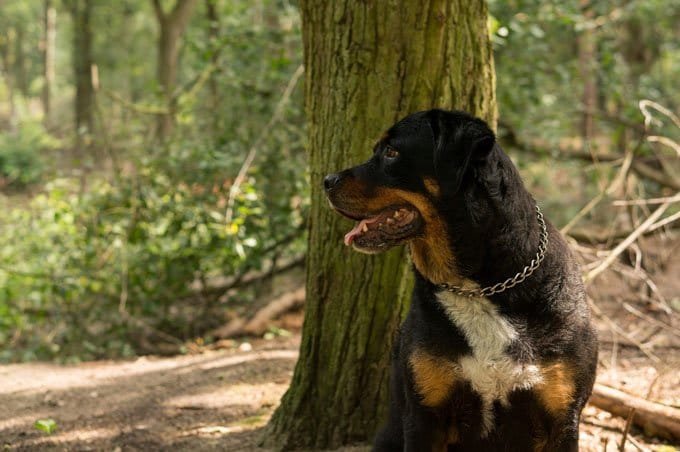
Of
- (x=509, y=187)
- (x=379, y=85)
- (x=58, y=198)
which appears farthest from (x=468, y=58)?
(x=58, y=198)

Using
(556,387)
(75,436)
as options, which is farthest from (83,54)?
(556,387)

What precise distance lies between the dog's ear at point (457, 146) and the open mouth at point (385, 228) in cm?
24

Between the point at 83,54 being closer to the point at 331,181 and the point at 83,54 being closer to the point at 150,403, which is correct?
the point at 150,403

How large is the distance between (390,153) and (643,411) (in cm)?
256

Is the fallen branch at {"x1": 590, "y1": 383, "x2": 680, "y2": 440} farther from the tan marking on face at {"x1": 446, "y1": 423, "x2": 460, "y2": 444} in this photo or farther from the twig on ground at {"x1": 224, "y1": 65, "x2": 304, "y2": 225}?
the twig on ground at {"x1": 224, "y1": 65, "x2": 304, "y2": 225}

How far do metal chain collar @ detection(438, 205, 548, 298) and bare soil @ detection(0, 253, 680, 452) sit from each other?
5.56ft

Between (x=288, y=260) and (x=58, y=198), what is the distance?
319cm

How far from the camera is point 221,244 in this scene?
27.3ft

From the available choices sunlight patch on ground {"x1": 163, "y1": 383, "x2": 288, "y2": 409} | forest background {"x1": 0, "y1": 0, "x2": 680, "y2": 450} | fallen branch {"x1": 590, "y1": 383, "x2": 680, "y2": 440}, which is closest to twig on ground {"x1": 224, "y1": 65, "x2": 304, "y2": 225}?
forest background {"x1": 0, "y1": 0, "x2": 680, "y2": 450}

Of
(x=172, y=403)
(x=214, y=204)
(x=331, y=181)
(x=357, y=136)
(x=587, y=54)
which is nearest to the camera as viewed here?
(x=331, y=181)

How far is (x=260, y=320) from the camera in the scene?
9.27 meters

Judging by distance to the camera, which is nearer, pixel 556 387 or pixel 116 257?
pixel 556 387

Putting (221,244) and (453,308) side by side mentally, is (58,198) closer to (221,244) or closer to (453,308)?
(221,244)

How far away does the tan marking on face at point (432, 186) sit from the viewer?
3.22 meters
